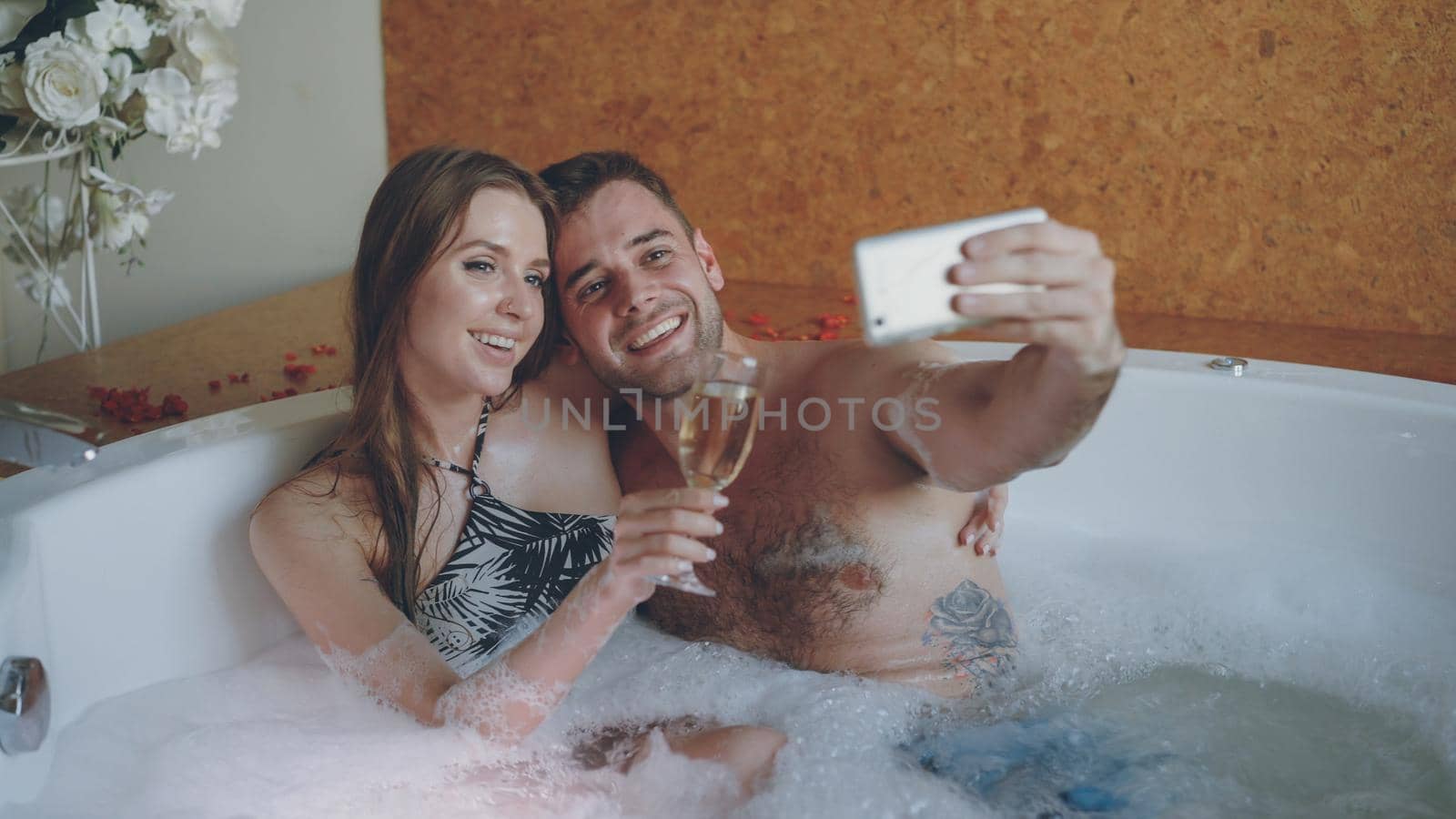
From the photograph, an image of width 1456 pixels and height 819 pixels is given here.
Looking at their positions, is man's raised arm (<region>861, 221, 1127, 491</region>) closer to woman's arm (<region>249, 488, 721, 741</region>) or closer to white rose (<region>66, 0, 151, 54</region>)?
woman's arm (<region>249, 488, 721, 741</region>)

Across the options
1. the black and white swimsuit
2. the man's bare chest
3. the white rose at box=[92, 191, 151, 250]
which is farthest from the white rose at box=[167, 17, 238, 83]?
the man's bare chest

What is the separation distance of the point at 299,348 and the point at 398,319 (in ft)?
5.26

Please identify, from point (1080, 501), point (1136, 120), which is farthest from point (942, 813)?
point (1136, 120)

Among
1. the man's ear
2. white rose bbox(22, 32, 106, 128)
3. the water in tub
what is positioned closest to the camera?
the water in tub

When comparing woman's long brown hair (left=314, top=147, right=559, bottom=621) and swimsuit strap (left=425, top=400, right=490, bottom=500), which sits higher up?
woman's long brown hair (left=314, top=147, right=559, bottom=621)

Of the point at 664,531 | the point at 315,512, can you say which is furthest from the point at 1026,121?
the point at 664,531

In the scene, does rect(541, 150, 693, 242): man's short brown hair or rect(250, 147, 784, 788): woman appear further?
rect(541, 150, 693, 242): man's short brown hair

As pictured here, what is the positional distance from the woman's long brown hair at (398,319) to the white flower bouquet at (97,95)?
2.48 ft

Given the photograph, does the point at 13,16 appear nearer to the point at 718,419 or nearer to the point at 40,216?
the point at 40,216

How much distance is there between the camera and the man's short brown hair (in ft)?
5.28

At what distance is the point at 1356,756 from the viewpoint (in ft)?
4.77

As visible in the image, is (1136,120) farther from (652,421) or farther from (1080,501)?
(652,421)

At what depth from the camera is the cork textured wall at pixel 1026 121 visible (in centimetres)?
299

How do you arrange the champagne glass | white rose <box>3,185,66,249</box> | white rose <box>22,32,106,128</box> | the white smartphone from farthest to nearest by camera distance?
white rose <box>3,185,66,249</box>, white rose <box>22,32,106,128</box>, the champagne glass, the white smartphone
